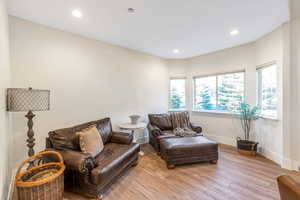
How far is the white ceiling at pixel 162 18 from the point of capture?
6.63 feet

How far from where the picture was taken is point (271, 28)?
2.80 meters

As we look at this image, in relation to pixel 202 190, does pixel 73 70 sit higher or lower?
higher

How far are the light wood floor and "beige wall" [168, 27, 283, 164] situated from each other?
531 millimetres

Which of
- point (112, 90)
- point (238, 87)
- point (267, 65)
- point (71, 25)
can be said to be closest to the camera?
point (71, 25)

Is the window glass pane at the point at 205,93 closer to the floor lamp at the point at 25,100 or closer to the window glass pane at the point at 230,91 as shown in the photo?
the window glass pane at the point at 230,91

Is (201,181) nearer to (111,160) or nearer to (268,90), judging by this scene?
(111,160)

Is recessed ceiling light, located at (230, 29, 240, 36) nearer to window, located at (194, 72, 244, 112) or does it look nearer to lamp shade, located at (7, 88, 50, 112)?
window, located at (194, 72, 244, 112)

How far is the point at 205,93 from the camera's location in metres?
4.48

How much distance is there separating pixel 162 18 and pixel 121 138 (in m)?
2.34

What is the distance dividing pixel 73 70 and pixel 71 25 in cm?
84

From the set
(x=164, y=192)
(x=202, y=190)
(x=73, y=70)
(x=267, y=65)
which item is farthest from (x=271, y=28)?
(x=73, y=70)

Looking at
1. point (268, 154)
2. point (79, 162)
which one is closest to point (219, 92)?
point (268, 154)

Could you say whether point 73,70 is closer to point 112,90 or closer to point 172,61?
point 112,90

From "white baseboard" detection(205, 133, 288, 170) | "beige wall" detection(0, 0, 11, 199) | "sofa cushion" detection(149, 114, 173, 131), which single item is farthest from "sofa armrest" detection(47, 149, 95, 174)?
"white baseboard" detection(205, 133, 288, 170)
